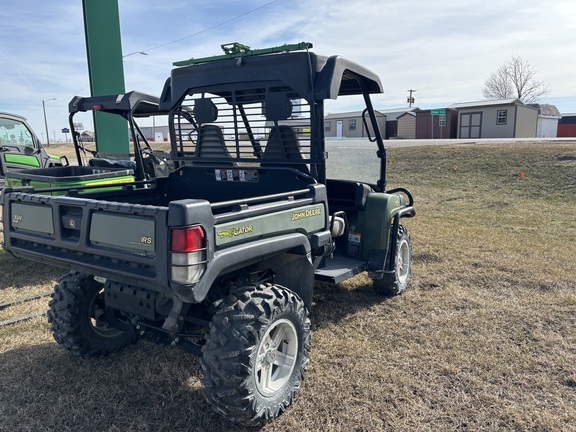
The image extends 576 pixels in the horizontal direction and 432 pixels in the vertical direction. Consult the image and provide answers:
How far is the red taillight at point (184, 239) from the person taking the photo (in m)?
2.26

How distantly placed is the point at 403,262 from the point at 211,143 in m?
2.50

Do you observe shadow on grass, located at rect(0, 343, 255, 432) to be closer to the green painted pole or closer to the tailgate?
the tailgate

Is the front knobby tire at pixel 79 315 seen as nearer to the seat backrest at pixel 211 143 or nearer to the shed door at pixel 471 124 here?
the seat backrest at pixel 211 143

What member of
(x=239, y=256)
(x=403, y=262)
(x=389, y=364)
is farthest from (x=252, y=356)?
(x=403, y=262)

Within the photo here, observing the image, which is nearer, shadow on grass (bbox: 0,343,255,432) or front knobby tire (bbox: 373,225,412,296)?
shadow on grass (bbox: 0,343,255,432)

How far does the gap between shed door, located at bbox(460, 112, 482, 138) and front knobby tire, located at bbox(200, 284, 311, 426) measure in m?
35.7

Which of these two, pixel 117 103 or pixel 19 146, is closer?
pixel 117 103

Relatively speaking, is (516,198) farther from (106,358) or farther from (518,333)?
(106,358)

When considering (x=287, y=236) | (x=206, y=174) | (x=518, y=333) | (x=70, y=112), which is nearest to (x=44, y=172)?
(x=70, y=112)

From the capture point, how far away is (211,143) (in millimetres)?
3914

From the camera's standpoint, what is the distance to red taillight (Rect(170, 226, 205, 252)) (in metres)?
2.26

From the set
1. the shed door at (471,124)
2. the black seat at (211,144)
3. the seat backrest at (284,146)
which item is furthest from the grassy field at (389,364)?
the shed door at (471,124)

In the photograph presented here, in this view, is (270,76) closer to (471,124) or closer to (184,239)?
(184,239)

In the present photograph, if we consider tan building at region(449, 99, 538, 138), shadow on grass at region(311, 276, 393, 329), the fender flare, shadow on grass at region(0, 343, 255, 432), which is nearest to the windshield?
shadow on grass at region(0, 343, 255, 432)
